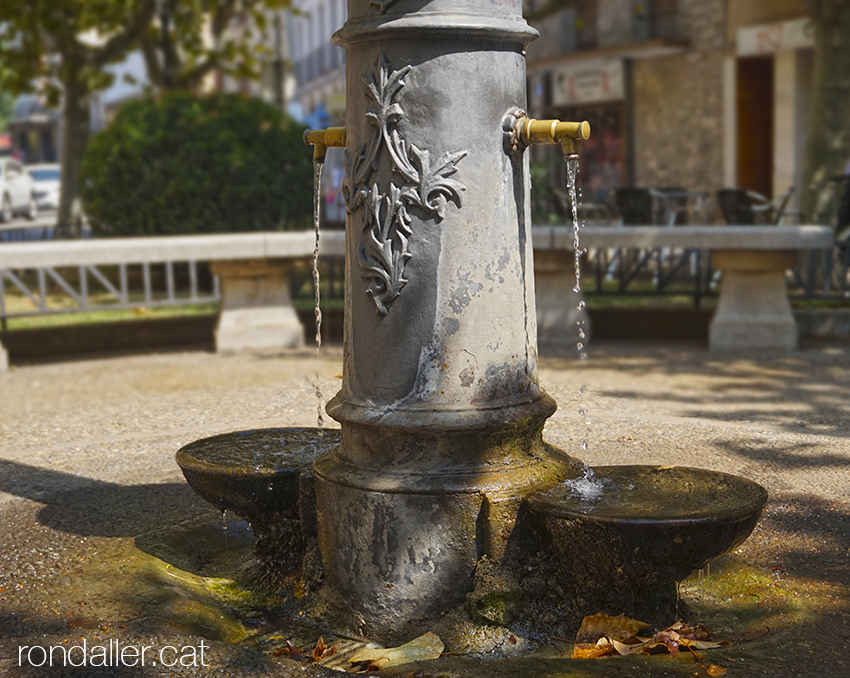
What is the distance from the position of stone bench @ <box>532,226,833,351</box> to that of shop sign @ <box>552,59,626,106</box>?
1437cm

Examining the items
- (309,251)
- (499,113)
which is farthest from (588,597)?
(309,251)

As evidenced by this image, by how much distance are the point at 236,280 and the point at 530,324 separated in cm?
575

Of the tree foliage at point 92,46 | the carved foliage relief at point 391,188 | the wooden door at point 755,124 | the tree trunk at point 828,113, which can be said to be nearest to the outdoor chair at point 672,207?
the tree trunk at point 828,113

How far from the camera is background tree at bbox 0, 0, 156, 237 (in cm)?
1571

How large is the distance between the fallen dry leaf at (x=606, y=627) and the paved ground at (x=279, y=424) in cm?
21

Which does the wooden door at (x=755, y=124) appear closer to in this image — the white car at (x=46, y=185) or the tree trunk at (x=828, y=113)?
the tree trunk at (x=828, y=113)

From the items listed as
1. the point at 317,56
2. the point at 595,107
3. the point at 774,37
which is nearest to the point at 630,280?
the point at 774,37

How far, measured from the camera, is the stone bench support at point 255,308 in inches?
344

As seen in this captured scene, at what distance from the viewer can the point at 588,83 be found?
22.9 meters

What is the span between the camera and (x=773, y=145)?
18984 mm

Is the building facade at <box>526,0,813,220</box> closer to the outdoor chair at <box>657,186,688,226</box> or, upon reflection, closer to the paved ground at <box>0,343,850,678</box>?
the outdoor chair at <box>657,186,688,226</box>

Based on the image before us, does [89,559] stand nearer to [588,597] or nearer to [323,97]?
[588,597]

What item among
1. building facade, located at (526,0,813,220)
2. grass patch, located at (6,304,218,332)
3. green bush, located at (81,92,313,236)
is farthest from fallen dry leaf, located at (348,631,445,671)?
building facade, located at (526,0,813,220)

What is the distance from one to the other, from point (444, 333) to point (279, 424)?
2753 mm
